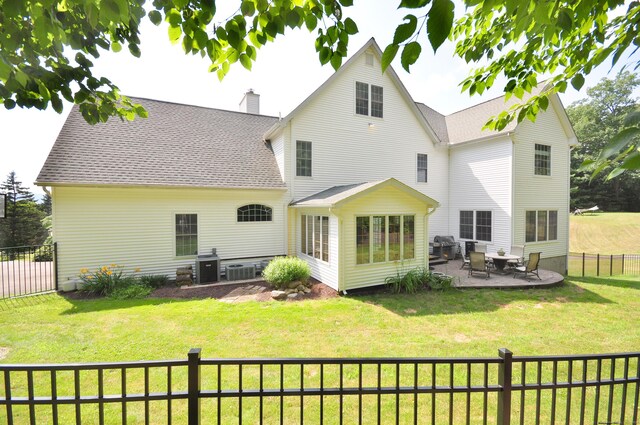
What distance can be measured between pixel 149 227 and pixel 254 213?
13.0ft

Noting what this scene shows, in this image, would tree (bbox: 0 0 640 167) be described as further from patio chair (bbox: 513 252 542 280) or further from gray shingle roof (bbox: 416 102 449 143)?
gray shingle roof (bbox: 416 102 449 143)

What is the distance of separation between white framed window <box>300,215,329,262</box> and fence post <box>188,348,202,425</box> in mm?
7682

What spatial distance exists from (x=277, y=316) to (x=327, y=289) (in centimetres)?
262

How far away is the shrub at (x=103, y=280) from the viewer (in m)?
9.34

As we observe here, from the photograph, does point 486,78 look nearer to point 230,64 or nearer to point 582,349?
point 230,64

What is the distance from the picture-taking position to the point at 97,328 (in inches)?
256

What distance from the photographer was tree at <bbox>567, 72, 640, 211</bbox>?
3750 cm

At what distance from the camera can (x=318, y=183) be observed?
1295 centimetres

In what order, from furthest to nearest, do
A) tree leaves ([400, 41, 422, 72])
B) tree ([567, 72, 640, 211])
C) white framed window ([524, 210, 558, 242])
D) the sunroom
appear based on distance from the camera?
tree ([567, 72, 640, 211])
white framed window ([524, 210, 558, 242])
the sunroom
tree leaves ([400, 41, 422, 72])

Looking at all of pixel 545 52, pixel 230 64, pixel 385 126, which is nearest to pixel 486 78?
pixel 545 52

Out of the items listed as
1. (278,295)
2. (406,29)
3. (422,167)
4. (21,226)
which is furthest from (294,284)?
(21,226)

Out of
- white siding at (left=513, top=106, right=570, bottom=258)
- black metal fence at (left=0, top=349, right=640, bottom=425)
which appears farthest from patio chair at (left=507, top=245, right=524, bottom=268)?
black metal fence at (left=0, top=349, right=640, bottom=425)

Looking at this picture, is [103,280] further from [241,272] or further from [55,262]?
[241,272]

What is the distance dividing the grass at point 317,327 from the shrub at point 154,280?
1758mm
